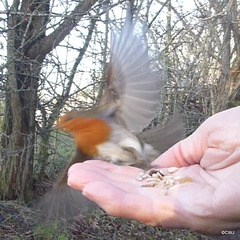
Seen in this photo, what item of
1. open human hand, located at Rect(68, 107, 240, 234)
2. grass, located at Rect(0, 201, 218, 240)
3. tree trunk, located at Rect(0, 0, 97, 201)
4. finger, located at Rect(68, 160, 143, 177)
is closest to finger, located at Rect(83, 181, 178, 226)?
open human hand, located at Rect(68, 107, 240, 234)

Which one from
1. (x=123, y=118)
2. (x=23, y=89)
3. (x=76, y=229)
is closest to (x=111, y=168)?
(x=123, y=118)

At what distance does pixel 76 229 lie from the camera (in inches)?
166

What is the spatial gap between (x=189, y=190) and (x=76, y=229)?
103 inches

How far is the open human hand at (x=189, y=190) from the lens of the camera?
5.33ft

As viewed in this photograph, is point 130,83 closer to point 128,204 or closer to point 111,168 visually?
point 111,168

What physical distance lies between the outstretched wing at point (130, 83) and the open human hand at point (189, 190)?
1.46 ft

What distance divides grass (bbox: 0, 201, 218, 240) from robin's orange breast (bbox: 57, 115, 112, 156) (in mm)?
1466

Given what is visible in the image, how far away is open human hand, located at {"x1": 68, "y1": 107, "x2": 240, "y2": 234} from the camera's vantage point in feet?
5.33

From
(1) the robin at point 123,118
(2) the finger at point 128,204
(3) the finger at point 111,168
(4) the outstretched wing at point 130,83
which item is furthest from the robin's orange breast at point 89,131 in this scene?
(2) the finger at point 128,204

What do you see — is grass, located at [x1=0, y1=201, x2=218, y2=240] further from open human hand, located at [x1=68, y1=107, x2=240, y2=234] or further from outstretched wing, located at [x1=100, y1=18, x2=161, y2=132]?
open human hand, located at [x1=68, y1=107, x2=240, y2=234]

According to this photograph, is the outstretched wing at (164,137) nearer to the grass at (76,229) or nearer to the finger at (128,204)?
the finger at (128,204)

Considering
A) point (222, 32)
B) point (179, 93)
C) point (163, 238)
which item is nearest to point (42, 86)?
point (179, 93)

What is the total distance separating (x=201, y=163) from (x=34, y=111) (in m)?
2.55

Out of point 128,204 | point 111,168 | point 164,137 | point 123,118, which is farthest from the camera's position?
point 164,137
